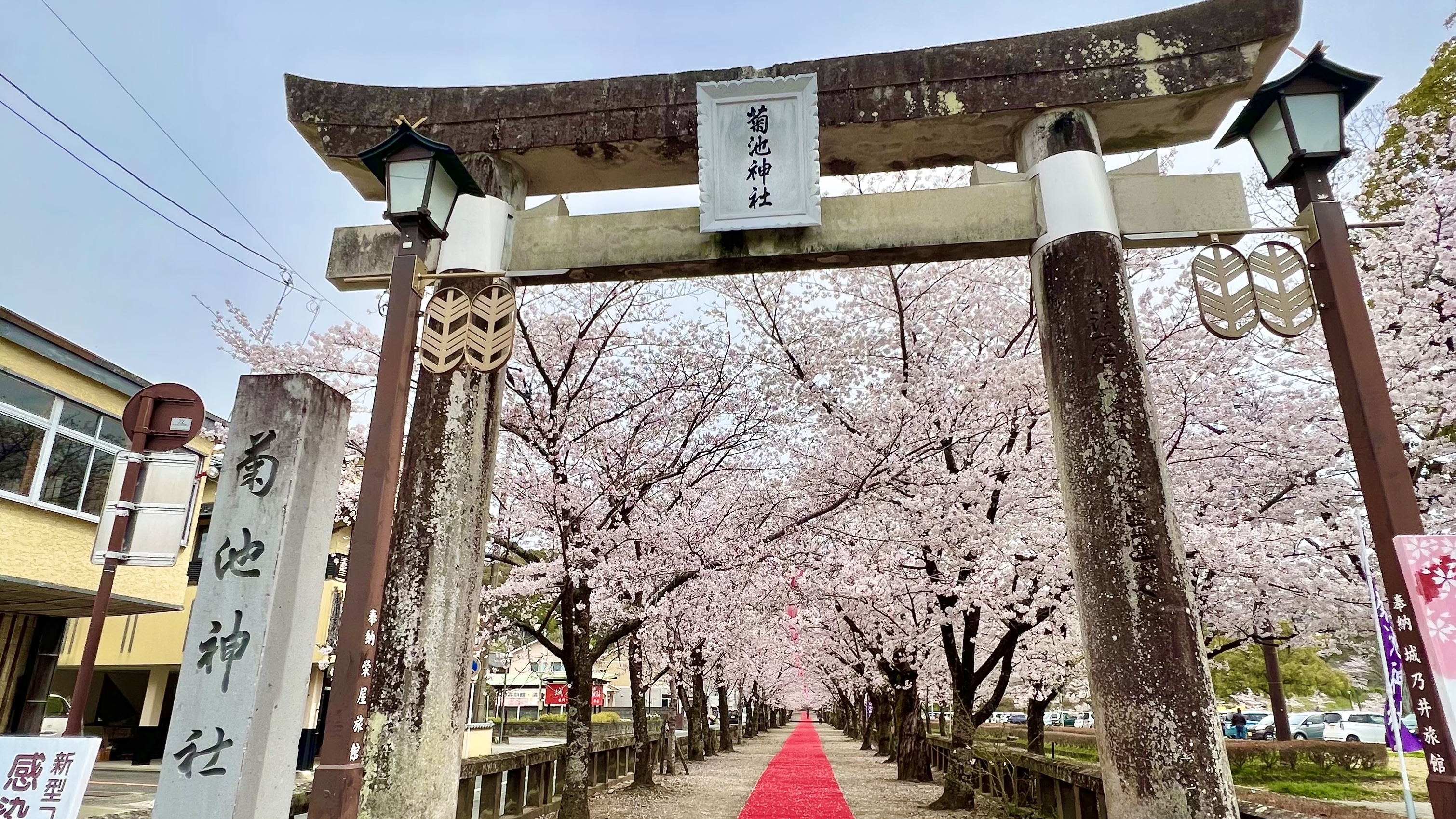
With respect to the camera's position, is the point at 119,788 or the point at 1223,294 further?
the point at 119,788

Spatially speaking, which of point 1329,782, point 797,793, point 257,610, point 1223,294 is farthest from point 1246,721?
point 257,610

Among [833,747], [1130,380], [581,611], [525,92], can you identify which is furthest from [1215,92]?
[833,747]

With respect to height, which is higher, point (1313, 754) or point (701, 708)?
point (701, 708)

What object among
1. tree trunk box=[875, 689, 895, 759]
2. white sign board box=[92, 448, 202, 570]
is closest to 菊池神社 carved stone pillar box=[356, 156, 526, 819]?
white sign board box=[92, 448, 202, 570]

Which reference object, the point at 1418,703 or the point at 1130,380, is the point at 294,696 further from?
the point at 1418,703

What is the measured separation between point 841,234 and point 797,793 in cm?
1407

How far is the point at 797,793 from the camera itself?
15.9m

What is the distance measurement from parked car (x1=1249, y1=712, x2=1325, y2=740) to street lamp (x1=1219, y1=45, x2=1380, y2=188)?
35.6 metres

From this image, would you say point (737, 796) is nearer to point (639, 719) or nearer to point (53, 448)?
point (639, 719)

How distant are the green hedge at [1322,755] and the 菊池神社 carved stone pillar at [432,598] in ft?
62.0

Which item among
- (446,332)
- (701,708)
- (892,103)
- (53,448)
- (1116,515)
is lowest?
(701,708)

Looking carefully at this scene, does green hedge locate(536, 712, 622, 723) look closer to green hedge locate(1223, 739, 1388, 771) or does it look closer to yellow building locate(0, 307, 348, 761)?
yellow building locate(0, 307, 348, 761)

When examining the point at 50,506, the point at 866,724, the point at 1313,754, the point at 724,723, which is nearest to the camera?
the point at 50,506

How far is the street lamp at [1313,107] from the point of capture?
4340 mm
